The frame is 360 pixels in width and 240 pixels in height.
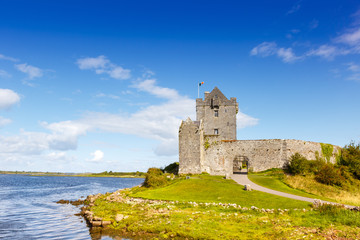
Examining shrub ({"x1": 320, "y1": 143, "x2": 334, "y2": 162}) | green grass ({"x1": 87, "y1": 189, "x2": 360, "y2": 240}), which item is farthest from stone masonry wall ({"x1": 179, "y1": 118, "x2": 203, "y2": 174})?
shrub ({"x1": 320, "y1": 143, "x2": 334, "y2": 162})

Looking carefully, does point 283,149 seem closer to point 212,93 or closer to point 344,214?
point 212,93

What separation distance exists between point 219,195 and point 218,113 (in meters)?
32.3

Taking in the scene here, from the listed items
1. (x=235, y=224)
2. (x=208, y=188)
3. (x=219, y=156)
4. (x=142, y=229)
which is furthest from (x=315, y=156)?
(x=142, y=229)

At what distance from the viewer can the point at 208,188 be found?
31.3 m

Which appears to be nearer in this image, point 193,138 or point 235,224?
point 235,224

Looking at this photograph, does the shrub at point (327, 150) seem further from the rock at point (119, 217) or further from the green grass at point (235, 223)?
the rock at point (119, 217)

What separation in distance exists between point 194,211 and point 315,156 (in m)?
33.8

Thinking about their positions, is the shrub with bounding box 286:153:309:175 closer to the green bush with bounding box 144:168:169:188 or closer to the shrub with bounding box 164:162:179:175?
the shrub with bounding box 164:162:179:175

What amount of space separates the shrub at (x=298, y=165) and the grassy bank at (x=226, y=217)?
18.2 metres

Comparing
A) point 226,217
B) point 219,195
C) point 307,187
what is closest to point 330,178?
point 307,187

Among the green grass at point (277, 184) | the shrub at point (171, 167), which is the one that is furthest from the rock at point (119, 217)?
the shrub at point (171, 167)

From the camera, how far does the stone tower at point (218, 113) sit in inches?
2286

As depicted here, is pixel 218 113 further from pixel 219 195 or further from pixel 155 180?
pixel 219 195

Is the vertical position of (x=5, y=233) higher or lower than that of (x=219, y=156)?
lower
